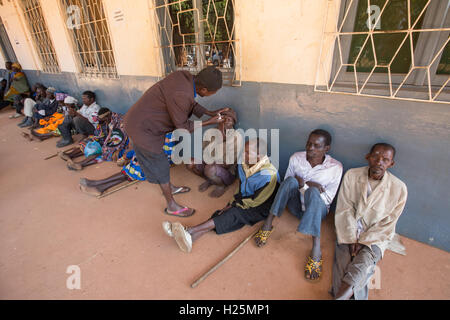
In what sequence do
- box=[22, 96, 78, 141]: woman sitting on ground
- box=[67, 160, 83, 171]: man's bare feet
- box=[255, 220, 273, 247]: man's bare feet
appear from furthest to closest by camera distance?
box=[22, 96, 78, 141]: woman sitting on ground → box=[67, 160, 83, 171]: man's bare feet → box=[255, 220, 273, 247]: man's bare feet

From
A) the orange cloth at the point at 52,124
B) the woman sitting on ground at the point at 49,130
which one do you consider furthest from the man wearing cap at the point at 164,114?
the orange cloth at the point at 52,124

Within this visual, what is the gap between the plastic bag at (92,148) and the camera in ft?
12.2

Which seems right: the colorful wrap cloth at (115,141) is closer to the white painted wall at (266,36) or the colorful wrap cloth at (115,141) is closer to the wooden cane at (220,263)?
the white painted wall at (266,36)

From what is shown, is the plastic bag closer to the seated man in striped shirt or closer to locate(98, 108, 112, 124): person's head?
locate(98, 108, 112, 124): person's head

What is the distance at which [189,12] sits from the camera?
306 cm

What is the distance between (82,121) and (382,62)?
4783mm

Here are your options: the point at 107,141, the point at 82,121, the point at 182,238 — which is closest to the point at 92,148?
the point at 107,141

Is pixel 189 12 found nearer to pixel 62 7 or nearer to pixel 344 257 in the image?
pixel 344 257

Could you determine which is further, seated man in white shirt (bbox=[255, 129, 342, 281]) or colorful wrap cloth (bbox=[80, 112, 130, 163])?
colorful wrap cloth (bbox=[80, 112, 130, 163])

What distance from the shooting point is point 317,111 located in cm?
212

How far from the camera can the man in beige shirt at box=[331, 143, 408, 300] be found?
64.0 inches

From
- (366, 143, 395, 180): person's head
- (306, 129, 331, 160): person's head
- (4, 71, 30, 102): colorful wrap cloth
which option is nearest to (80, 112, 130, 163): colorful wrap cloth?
(306, 129, 331, 160): person's head

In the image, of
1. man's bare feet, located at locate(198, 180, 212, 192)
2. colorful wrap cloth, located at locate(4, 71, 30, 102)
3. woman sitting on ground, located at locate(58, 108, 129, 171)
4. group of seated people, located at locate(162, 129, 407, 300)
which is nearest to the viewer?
group of seated people, located at locate(162, 129, 407, 300)

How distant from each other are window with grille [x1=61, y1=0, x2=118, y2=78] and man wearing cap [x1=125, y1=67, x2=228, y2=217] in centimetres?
291
